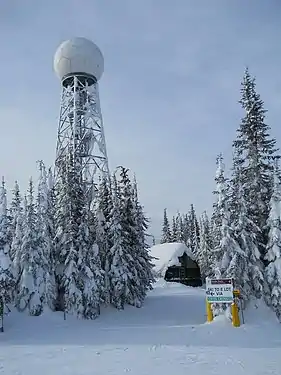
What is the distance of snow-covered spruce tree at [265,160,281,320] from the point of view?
71.2 feet

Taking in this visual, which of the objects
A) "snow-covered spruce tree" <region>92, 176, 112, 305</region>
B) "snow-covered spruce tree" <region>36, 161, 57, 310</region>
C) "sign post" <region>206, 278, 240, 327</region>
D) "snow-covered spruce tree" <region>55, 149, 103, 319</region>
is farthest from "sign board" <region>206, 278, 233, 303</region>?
"snow-covered spruce tree" <region>36, 161, 57, 310</region>

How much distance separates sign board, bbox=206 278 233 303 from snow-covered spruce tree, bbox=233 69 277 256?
375cm

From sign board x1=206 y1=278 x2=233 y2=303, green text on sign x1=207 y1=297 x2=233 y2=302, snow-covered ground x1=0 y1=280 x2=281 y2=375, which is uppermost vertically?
sign board x1=206 y1=278 x2=233 y2=303

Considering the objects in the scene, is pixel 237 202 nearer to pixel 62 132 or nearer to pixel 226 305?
pixel 226 305

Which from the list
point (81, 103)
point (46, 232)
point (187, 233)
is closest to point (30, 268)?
point (46, 232)

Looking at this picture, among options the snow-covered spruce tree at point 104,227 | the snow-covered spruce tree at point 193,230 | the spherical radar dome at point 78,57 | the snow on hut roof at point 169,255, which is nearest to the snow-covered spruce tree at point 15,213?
the snow-covered spruce tree at point 104,227

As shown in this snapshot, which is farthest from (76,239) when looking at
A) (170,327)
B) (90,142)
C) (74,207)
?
(90,142)

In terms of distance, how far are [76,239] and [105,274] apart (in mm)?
3773

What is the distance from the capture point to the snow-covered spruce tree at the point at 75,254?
25.2 metres

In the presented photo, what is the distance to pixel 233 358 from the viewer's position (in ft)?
43.6

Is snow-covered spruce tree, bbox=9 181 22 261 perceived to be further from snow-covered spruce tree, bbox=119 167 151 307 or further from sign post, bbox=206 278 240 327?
sign post, bbox=206 278 240 327

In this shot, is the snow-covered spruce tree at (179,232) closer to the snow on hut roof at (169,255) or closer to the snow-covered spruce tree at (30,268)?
the snow on hut roof at (169,255)

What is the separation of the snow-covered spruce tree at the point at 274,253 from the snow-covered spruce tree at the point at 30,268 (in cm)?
1339

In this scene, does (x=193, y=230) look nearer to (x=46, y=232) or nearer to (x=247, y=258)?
(x=46, y=232)
